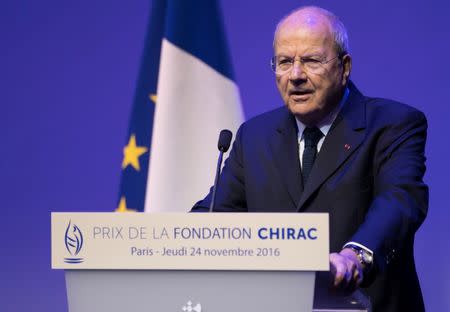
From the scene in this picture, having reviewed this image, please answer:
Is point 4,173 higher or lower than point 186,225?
higher

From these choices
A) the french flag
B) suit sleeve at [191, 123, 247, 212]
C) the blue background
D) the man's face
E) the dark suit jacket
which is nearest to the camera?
the dark suit jacket

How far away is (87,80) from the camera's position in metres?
4.29

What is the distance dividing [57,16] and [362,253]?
2782 millimetres

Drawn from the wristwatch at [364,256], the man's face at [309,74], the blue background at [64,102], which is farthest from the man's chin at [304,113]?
the blue background at [64,102]

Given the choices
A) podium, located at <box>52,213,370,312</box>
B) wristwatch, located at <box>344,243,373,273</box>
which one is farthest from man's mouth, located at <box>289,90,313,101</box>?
podium, located at <box>52,213,370,312</box>

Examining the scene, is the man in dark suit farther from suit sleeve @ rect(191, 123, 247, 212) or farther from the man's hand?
the man's hand

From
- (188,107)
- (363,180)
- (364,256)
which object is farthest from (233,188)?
(188,107)

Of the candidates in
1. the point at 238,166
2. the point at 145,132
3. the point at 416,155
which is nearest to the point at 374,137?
the point at 416,155

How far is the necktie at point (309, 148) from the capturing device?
2602 millimetres

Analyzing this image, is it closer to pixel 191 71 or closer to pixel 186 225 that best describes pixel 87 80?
pixel 191 71

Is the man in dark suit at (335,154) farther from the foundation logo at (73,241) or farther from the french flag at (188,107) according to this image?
the french flag at (188,107)

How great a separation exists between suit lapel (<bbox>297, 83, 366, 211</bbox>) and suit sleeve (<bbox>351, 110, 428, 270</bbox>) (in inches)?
3.3

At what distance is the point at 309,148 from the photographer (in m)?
2.65

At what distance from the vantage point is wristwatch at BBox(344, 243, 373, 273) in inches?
80.6
